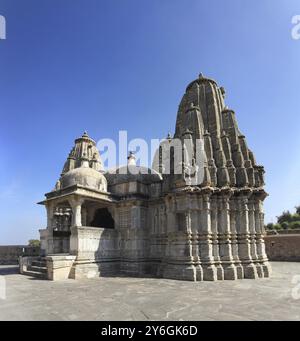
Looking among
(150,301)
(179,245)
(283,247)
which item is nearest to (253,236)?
(179,245)

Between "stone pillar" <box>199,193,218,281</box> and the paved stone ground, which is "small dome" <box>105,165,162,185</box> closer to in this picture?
"stone pillar" <box>199,193,218,281</box>

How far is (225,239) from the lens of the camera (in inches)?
717

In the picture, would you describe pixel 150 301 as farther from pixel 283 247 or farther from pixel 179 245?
pixel 283 247

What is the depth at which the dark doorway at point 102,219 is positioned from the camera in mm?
24869

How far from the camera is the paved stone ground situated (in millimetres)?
8719

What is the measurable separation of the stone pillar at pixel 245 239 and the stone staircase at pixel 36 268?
1246cm

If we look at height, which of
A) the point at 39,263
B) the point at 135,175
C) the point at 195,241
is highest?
the point at 135,175

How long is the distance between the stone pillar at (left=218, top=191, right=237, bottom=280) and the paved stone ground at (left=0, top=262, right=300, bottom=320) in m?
2.12

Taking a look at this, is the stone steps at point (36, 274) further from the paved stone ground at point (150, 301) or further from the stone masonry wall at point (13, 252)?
the stone masonry wall at point (13, 252)

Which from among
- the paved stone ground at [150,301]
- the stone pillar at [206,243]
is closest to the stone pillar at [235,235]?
the stone pillar at [206,243]

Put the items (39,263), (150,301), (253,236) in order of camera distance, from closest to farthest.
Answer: (150,301)
(253,236)
(39,263)

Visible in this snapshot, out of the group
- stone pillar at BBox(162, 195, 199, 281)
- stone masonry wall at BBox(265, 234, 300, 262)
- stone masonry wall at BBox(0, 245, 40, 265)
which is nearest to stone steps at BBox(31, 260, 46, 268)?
stone pillar at BBox(162, 195, 199, 281)

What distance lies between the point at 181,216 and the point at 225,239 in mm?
3223
